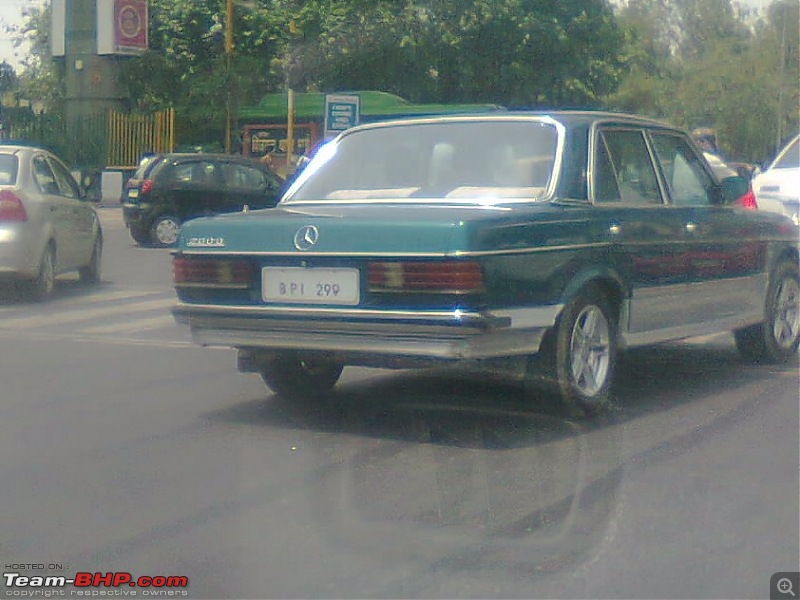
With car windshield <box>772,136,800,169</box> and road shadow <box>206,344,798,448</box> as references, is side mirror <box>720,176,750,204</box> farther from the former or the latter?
car windshield <box>772,136,800,169</box>

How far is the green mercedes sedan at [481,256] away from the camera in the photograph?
646 centimetres

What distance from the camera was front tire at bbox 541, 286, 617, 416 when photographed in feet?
22.6

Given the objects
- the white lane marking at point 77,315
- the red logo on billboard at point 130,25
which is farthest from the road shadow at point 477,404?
the red logo on billboard at point 130,25

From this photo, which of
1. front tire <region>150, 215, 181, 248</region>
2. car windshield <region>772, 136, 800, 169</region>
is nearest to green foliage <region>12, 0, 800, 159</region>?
front tire <region>150, 215, 181, 248</region>

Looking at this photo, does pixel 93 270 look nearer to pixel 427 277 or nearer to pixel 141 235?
pixel 141 235

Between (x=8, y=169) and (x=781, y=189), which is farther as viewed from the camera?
(x=781, y=189)

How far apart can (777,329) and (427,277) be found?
152 inches

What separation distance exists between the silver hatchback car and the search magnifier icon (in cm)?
1021

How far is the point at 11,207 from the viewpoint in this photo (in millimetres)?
13367

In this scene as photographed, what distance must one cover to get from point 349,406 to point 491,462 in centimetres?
164

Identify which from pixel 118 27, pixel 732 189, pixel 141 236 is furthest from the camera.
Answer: pixel 118 27


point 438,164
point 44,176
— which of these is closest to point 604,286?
point 438,164

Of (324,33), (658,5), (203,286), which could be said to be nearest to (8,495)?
(203,286)

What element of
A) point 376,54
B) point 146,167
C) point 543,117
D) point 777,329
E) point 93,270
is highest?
point 376,54
